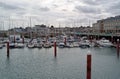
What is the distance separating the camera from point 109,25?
13562 cm

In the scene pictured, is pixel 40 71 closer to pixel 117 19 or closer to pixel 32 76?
pixel 32 76

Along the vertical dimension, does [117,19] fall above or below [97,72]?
above

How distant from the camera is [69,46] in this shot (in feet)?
241

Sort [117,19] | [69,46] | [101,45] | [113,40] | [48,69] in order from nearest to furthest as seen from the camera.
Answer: [48,69]
[69,46]
[101,45]
[113,40]
[117,19]

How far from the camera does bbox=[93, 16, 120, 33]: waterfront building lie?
126m

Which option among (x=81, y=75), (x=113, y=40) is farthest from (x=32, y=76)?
(x=113, y=40)

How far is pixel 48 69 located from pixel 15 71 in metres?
5.43

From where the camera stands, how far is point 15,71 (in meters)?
31.9

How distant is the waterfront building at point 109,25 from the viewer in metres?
126

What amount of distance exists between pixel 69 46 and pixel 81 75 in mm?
43898

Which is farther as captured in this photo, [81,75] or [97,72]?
[97,72]

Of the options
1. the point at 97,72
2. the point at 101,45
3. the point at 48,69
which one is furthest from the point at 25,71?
the point at 101,45

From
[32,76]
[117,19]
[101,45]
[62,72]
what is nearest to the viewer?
[32,76]

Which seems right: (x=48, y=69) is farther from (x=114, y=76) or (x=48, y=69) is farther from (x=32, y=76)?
(x=114, y=76)
